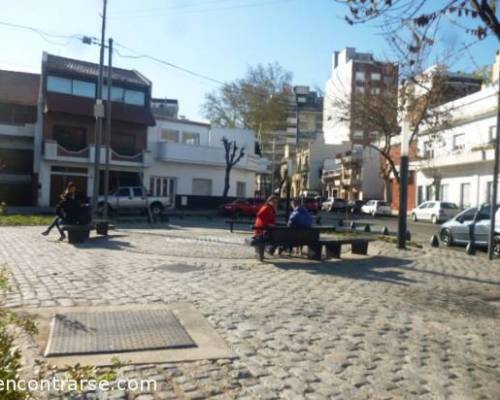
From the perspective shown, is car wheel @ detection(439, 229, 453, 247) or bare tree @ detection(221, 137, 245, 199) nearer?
car wheel @ detection(439, 229, 453, 247)

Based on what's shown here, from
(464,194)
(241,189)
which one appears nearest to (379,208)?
(464,194)

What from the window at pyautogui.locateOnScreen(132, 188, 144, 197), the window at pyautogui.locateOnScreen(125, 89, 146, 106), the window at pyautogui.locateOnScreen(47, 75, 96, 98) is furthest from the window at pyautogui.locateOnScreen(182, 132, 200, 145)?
the window at pyautogui.locateOnScreen(132, 188, 144, 197)

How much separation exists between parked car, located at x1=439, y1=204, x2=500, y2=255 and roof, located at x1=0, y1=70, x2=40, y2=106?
33.1 metres

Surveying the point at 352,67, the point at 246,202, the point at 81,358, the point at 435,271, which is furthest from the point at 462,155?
the point at 352,67

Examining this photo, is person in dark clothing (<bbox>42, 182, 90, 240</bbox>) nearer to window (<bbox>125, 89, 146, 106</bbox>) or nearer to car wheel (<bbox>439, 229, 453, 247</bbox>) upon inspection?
car wheel (<bbox>439, 229, 453, 247</bbox>)

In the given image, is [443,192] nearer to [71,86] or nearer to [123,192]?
[123,192]

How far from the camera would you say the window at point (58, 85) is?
38.0 metres

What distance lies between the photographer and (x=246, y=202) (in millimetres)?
37688

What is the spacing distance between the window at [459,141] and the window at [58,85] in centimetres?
3007

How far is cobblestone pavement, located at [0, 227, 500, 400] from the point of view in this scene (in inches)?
178

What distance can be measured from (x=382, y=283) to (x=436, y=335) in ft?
10.9

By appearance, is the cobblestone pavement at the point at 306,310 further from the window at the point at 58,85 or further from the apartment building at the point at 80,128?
the window at the point at 58,85

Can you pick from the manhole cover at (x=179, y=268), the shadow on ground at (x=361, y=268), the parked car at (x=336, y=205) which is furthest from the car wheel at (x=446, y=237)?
the parked car at (x=336, y=205)

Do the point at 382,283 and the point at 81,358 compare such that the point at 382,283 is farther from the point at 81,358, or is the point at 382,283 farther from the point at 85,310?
the point at 81,358
